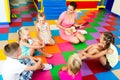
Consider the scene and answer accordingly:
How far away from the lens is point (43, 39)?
3.18 m

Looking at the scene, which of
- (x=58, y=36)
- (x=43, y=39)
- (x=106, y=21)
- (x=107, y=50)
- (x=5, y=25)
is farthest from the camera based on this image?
(x=106, y=21)

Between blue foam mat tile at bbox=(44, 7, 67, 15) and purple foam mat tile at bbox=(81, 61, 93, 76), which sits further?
blue foam mat tile at bbox=(44, 7, 67, 15)

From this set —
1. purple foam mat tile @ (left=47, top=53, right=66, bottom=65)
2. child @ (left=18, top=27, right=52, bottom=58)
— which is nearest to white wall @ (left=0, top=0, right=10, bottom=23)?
child @ (left=18, top=27, right=52, bottom=58)

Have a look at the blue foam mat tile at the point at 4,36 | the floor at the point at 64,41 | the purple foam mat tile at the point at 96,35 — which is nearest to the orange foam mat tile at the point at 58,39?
the floor at the point at 64,41

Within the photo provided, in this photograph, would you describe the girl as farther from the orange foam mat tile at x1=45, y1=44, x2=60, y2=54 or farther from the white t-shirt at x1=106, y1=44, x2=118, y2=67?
the orange foam mat tile at x1=45, y1=44, x2=60, y2=54

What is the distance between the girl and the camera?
7.96ft

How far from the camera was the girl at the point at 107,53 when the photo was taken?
95.5 inches

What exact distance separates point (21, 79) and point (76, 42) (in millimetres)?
1825

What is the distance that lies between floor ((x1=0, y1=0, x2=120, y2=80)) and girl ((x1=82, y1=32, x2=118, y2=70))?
0.55 ft

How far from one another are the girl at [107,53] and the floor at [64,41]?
0.17 m

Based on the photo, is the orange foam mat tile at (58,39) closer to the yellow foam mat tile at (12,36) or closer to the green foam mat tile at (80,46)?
the green foam mat tile at (80,46)

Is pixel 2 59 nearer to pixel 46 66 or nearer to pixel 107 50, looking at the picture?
pixel 46 66

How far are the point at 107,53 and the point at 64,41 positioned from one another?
49.6 inches

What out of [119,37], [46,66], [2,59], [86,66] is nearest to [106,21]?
[119,37]
